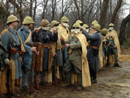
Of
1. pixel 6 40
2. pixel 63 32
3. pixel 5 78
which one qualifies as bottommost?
pixel 5 78

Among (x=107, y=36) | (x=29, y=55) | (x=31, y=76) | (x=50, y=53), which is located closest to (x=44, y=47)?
(x=50, y=53)

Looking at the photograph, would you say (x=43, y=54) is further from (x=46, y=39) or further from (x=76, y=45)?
(x=76, y=45)

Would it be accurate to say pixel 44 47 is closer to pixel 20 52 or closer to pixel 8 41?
pixel 20 52

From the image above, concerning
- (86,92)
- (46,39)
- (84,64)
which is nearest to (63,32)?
(46,39)

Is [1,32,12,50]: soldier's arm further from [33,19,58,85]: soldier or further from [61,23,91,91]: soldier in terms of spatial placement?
[61,23,91,91]: soldier

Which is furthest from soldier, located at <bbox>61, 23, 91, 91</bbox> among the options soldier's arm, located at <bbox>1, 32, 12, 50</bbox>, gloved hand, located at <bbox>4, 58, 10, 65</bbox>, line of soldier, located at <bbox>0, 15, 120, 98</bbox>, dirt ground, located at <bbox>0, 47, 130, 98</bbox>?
gloved hand, located at <bbox>4, 58, 10, 65</bbox>

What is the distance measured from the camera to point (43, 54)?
520cm

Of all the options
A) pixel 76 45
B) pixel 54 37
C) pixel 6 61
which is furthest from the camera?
pixel 54 37

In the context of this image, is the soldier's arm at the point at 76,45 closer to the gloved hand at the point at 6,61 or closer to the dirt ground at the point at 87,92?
the dirt ground at the point at 87,92

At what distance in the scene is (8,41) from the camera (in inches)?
157

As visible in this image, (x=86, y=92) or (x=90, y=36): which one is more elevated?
(x=90, y=36)

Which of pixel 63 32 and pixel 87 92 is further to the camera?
A: pixel 63 32

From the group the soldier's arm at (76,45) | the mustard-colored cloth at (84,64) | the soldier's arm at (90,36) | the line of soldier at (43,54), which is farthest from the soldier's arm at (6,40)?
the soldier's arm at (90,36)

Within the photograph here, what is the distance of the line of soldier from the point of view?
4.03 metres
